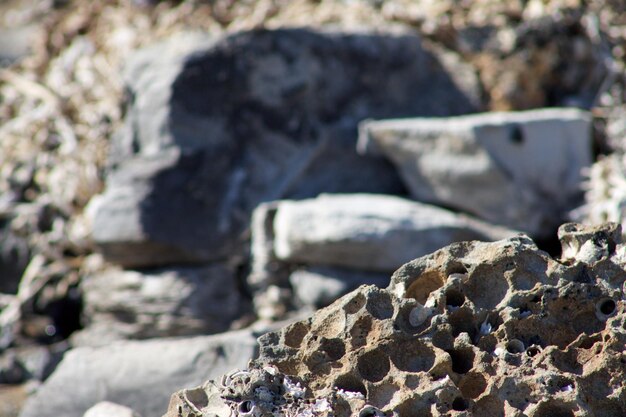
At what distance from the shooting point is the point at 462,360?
79.5 inches

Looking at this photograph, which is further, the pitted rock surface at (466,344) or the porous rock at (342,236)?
the porous rock at (342,236)

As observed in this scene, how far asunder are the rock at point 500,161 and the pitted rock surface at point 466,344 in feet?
7.22

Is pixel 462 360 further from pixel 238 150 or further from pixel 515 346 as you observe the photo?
pixel 238 150

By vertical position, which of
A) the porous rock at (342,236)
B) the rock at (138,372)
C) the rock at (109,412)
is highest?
the rock at (109,412)

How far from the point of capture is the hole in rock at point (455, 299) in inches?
81.7

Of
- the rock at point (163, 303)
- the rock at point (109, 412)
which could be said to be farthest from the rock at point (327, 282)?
the rock at point (109, 412)

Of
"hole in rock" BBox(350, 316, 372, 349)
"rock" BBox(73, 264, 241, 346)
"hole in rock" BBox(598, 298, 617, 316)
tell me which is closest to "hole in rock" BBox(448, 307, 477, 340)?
"hole in rock" BBox(350, 316, 372, 349)

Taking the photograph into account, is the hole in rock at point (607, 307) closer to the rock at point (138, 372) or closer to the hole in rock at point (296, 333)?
the hole in rock at point (296, 333)

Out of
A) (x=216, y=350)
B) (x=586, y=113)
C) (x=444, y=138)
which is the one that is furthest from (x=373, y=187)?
(x=216, y=350)

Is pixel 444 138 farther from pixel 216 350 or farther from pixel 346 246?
pixel 216 350

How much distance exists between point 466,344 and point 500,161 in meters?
2.47

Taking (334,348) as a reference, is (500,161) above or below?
below

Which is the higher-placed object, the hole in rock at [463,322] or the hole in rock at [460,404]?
the hole in rock at [463,322]

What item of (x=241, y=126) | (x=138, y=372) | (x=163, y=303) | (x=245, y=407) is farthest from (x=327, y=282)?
(x=245, y=407)
